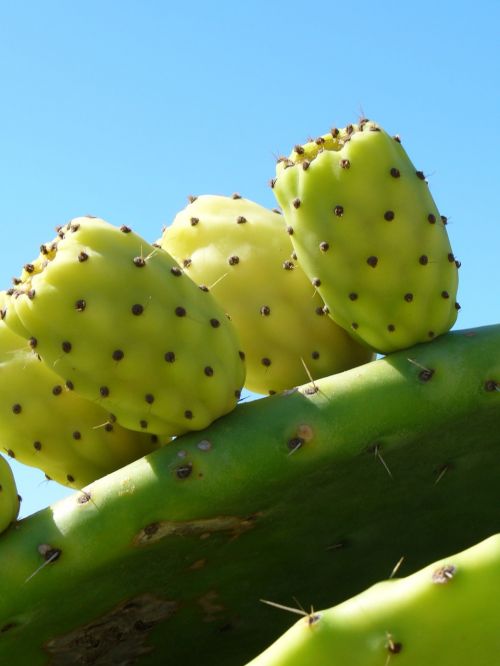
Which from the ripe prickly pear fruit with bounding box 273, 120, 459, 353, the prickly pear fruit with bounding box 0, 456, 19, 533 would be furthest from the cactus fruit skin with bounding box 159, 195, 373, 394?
the prickly pear fruit with bounding box 0, 456, 19, 533

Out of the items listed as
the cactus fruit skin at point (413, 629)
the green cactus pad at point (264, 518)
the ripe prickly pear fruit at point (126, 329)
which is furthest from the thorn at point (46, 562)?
the cactus fruit skin at point (413, 629)

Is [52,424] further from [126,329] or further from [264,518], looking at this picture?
[264,518]

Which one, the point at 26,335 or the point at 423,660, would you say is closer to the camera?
the point at 423,660

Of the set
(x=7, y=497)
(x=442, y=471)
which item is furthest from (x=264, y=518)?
(x=7, y=497)

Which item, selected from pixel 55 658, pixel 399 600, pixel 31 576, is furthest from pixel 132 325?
pixel 399 600

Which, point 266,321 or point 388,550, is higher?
point 266,321

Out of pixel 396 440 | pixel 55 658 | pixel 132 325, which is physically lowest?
pixel 55 658

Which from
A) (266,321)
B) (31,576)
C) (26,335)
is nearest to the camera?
(31,576)

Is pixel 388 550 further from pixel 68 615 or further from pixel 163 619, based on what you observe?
pixel 68 615
